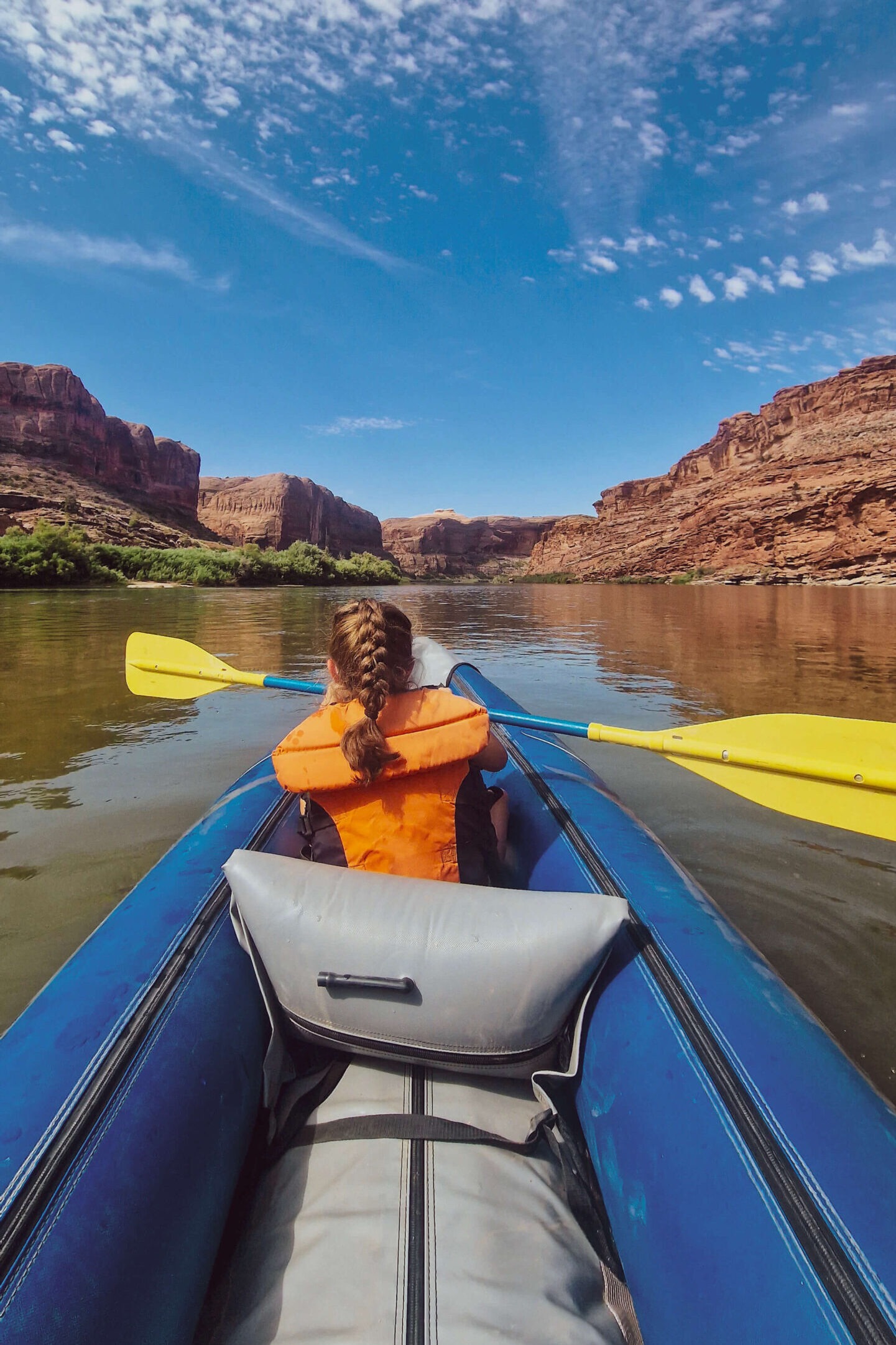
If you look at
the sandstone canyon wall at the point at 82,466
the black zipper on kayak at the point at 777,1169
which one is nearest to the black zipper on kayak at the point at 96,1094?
the black zipper on kayak at the point at 777,1169

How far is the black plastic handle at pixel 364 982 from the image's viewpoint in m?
1.20

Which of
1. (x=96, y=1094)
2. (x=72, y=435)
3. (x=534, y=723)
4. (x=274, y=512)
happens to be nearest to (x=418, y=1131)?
(x=96, y=1094)

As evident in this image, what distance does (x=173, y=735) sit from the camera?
4.77m

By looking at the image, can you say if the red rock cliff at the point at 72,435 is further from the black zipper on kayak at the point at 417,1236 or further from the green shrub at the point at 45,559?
the black zipper on kayak at the point at 417,1236

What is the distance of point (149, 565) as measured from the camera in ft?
114

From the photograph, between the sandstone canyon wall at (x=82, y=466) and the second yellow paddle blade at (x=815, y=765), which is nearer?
the second yellow paddle blade at (x=815, y=765)

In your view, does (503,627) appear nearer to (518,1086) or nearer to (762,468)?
(518,1086)

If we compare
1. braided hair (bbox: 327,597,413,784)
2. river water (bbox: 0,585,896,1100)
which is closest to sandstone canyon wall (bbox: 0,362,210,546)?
river water (bbox: 0,585,896,1100)

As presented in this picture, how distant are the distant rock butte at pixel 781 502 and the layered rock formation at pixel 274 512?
37908mm

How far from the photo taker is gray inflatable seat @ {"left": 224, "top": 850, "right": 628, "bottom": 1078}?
A: 1.19 metres

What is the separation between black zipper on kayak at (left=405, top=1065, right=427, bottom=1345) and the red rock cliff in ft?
215

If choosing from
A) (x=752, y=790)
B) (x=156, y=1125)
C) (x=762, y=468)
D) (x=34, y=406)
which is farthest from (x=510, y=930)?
(x=34, y=406)

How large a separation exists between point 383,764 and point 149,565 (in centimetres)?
3790

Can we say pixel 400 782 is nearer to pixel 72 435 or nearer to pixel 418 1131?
pixel 418 1131
